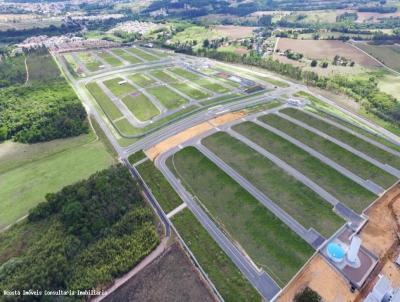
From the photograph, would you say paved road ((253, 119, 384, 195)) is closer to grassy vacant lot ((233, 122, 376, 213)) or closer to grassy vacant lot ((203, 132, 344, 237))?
grassy vacant lot ((233, 122, 376, 213))

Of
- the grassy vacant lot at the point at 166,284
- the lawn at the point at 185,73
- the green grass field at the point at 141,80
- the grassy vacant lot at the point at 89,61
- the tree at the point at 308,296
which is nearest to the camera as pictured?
the tree at the point at 308,296

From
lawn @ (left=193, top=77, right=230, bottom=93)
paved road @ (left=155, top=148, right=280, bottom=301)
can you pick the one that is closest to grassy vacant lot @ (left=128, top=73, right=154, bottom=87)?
lawn @ (left=193, top=77, right=230, bottom=93)

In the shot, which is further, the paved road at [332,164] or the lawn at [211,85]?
the lawn at [211,85]

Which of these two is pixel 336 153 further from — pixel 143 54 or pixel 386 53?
pixel 143 54

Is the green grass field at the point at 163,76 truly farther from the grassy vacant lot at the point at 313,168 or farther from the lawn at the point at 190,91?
the grassy vacant lot at the point at 313,168

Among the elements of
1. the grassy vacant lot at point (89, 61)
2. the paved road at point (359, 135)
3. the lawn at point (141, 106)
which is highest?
the paved road at point (359, 135)

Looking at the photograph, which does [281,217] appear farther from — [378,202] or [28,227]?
[28,227]

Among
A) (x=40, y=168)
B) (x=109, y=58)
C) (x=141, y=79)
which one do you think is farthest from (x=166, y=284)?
(x=109, y=58)

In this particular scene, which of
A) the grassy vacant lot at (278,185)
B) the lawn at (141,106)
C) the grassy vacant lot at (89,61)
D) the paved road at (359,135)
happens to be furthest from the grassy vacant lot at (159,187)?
the grassy vacant lot at (89,61)
